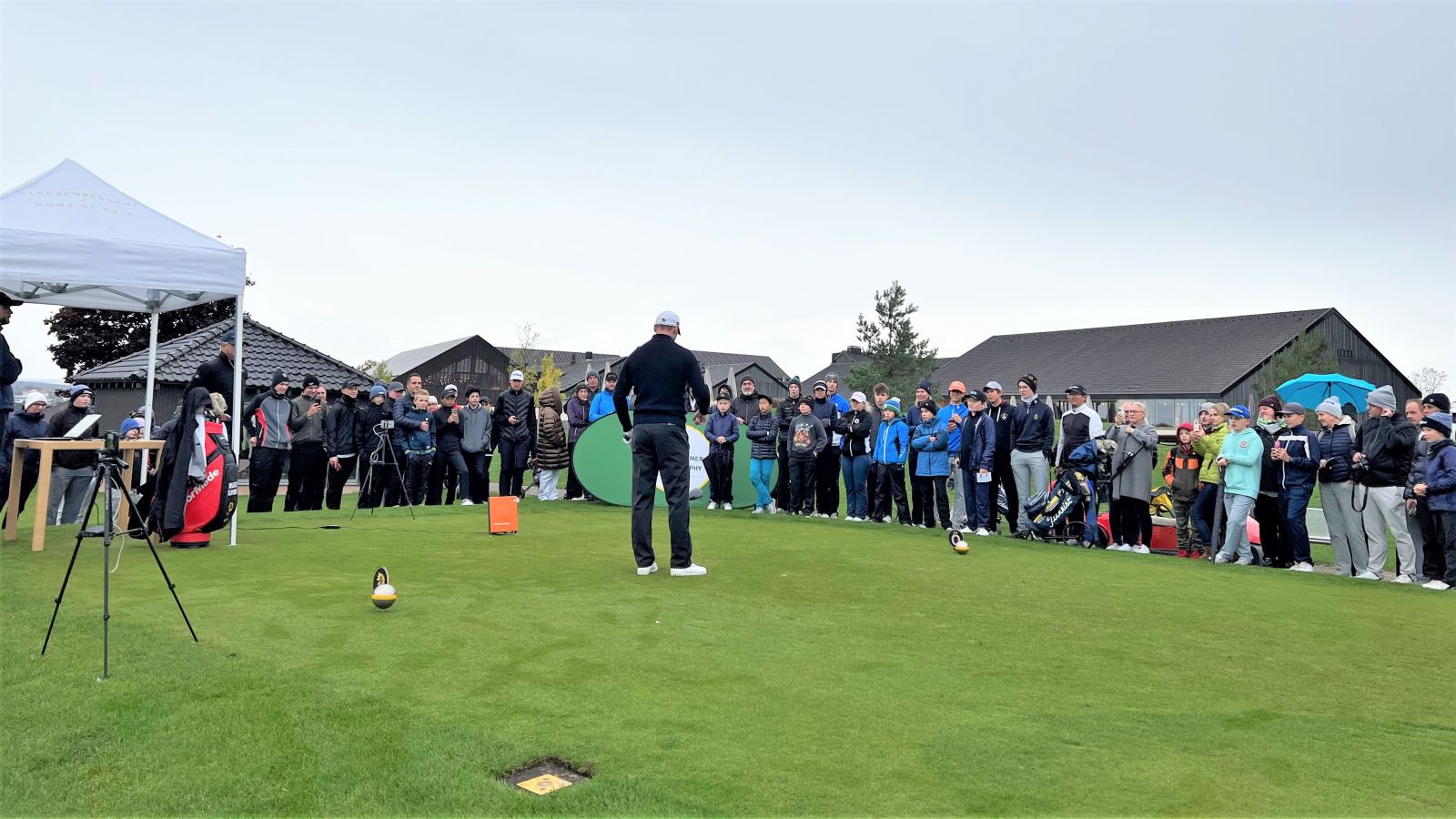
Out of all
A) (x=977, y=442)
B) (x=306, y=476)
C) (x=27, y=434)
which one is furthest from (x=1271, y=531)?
(x=27, y=434)

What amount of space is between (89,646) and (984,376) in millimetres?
73949

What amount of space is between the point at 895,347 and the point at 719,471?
152 feet

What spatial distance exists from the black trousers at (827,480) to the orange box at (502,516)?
566cm

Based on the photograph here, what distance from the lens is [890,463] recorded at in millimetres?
14117

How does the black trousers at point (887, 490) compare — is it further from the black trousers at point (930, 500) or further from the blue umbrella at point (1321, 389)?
the blue umbrella at point (1321, 389)

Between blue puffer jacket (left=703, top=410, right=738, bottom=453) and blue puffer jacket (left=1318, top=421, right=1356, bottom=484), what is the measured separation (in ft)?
26.4

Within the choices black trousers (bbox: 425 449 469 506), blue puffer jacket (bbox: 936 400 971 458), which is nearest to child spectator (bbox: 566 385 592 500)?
black trousers (bbox: 425 449 469 506)

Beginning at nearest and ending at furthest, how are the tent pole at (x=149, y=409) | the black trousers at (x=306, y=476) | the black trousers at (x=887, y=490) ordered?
the tent pole at (x=149, y=409) → the black trousers at (x=306, y=476) → the black trousers at (x=887, y=490)

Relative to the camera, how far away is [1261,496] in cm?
1106

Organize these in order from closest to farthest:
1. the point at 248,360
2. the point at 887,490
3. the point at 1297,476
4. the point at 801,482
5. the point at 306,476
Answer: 1. the point at 1297,476
2. the point at 306,476
3. the point at 887,490
4. the point at 801,482
5. the point at 248,360

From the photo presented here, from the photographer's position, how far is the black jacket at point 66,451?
11.9 metres

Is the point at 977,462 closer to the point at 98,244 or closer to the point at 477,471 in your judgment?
the point at 477,471

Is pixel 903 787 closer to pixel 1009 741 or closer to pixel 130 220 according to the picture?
pixel 1009 741

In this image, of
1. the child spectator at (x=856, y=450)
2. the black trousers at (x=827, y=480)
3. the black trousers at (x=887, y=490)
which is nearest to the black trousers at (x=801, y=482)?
the black trousers at (x=827, y=480)
